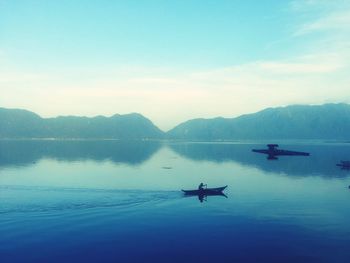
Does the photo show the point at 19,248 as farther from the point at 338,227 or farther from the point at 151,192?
the point at 338,227

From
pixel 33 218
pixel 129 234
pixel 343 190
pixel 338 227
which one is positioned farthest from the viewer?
pixel 343 190

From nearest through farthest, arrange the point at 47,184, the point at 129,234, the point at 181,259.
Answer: the point at 181,259 < the point at 129,234 < the point at 47,184

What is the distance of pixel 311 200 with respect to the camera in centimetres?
8225

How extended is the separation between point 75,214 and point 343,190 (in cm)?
7650

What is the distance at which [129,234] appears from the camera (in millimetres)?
53594

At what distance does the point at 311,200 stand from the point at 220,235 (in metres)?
39.2

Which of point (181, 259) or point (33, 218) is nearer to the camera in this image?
point (181, 259)

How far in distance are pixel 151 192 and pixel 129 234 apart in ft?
111

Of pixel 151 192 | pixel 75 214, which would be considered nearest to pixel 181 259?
pixel 75 214

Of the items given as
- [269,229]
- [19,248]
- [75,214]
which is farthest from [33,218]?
[269,229]

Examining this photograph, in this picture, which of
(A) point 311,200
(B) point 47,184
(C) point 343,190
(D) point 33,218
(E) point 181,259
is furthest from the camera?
(B) point 47,184

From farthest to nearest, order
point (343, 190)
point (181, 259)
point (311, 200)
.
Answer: point (343, 190) → point (311, 200) → point (181, 259)

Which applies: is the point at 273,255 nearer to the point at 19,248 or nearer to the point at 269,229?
the point at 269,229

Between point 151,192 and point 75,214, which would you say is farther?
point 151,192
